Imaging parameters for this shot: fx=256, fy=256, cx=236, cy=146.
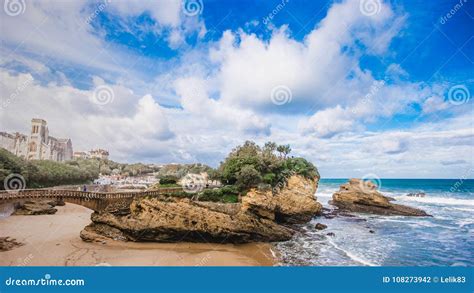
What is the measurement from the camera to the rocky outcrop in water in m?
22.8

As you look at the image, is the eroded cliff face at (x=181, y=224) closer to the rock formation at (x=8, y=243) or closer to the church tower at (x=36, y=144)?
the rock formation at (x=8, y=243)

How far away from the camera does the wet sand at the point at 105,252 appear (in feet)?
29.0

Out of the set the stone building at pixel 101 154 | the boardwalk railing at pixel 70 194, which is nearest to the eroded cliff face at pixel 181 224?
the boardwalk railing at pixel 70 194

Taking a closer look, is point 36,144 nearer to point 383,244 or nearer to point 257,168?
point 257,168

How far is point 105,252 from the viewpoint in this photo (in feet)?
32.6

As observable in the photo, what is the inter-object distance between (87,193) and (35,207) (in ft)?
20.7

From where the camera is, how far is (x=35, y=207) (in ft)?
52.0

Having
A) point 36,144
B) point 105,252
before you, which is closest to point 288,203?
point 105,252

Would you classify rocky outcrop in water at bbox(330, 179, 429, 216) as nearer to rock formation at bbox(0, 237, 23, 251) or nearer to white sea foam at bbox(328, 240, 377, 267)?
white sea foam at bbox(328, 240, 377, 267)

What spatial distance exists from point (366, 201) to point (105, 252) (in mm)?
22684

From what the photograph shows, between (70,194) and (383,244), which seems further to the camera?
(70,194)

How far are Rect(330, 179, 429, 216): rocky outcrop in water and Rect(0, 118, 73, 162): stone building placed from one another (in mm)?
25551

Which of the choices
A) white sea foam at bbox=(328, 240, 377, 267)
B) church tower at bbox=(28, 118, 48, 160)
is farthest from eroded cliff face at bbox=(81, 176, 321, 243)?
church tower at bbox=(28, 118, 48, 160)

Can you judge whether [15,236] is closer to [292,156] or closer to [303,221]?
[303,221]
